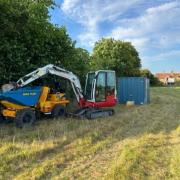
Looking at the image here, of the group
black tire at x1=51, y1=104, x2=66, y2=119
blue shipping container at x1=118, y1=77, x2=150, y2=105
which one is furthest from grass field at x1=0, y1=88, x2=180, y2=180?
blue shipping container at x1=118, y1=77, x2=150, y2=105

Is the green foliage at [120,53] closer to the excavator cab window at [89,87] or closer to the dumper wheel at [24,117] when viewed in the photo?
the excavator cab window at [89,87]

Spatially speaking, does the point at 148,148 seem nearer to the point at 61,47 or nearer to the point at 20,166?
the point at 20,166

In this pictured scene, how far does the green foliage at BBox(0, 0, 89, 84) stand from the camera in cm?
1390

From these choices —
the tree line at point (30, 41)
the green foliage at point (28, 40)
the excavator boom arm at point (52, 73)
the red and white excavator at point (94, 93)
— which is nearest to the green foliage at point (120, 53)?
the tree line at point (30, 41)

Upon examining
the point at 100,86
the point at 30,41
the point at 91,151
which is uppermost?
the point at 30,41

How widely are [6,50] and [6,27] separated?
908mm

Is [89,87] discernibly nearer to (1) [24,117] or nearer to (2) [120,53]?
(1) [24,117]

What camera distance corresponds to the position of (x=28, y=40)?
49.4ft

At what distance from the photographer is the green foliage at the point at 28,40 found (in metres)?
13.9

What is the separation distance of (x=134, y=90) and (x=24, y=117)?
1200cm

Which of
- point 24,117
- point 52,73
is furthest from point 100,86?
point 24,117

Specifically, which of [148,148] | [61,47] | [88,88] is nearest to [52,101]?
[88,88]

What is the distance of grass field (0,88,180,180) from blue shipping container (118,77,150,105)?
403 inches

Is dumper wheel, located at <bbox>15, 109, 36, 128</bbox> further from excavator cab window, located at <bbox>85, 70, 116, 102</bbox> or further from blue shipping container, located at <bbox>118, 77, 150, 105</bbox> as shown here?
blue shipping container, located at <bbox>118, 77, 150, 105</bbox>
